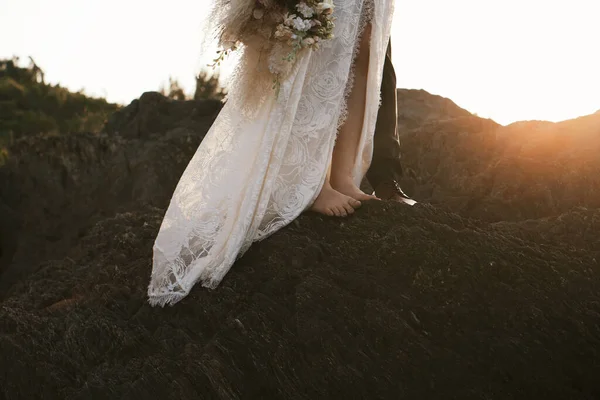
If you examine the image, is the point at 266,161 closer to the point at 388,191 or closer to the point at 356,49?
the point at 356,49

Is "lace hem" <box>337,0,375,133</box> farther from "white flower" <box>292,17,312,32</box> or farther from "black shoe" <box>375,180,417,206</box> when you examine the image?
"black shoe" <box>375,180,417,206</box>

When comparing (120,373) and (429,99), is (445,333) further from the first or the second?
(429,99)

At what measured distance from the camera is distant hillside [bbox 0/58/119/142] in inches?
817

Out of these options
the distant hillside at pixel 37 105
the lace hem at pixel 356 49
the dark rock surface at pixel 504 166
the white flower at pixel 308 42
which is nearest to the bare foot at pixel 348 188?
the lace hem at pixel 356 49

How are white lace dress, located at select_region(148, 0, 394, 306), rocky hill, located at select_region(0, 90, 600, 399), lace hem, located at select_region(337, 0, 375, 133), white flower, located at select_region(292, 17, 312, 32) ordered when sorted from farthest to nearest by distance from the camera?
1. lace hem, located at select_region(337, 0, 375, 133)
2. white lace dress, located at select_region(148, 0, 394, 306)
3. white flower, located at select_region(292, 17, 312, 32)
4. rocky hill, located at select_region(0, 90, 600, 399)

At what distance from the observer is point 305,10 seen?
3635 millimetres

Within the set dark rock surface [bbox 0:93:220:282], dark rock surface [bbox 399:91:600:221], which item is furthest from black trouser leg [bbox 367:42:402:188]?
dark rock surface [bbox 0:93:220:282]

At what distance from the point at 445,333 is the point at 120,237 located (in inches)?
107

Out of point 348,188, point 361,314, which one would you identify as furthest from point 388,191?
point 361,314

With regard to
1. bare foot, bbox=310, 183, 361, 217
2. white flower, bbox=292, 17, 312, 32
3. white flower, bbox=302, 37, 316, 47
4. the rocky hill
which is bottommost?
the rocky hill

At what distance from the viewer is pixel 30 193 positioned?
6605 mm

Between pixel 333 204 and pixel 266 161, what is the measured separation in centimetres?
46

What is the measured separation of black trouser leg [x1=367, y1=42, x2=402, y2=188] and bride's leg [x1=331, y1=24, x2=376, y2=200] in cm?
57

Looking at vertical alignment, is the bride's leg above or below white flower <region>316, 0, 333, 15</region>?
below
